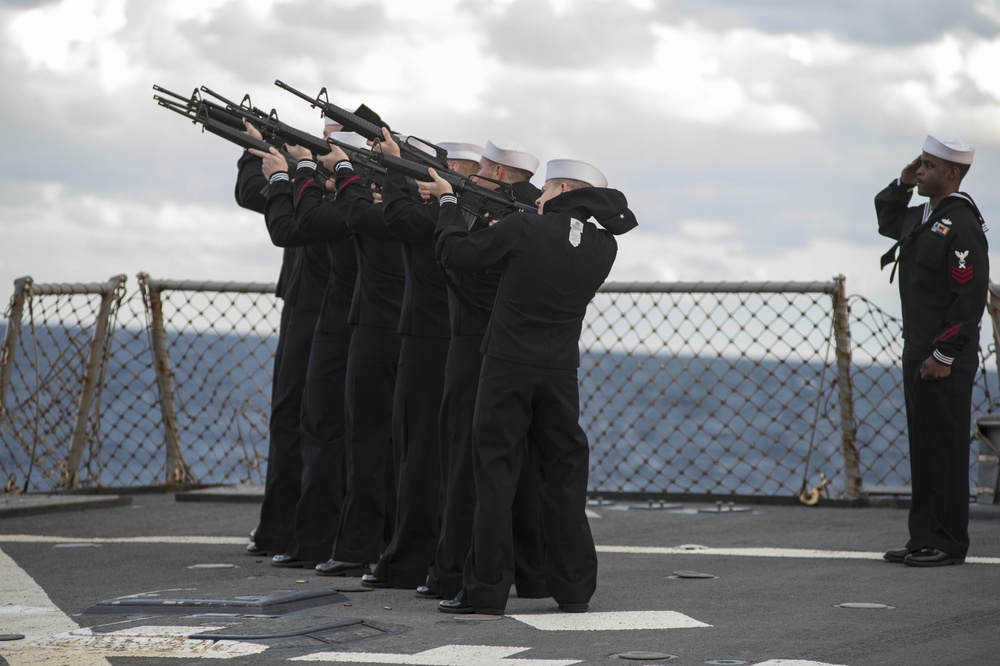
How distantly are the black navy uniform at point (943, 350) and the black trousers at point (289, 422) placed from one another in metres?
2.78

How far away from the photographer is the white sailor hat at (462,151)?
5.85 metres

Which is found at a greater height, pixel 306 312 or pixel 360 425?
pixel 306 312

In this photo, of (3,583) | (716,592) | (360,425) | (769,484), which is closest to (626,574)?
(716,592)

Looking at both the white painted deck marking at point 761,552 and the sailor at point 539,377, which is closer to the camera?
the sailor at point 539,377

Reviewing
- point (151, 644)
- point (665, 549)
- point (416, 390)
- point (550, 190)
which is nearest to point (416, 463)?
point (416, 390)

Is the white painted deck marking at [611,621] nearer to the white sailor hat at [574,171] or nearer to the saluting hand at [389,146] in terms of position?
the white sailor hat at [574,171]

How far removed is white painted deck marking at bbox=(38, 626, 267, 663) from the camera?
3896 mm

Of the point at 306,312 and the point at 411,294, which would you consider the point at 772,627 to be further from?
the point at 306,312

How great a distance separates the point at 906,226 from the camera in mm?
6273

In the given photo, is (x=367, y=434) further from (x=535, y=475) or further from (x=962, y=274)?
(x=962, y=274)

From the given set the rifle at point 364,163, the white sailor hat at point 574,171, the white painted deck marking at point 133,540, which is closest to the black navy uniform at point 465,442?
the white sailor hat at point 574,171

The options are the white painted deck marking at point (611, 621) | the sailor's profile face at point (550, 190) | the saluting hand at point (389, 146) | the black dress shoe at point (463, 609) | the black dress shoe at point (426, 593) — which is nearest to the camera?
the white painted deck marking at point (611, 621)

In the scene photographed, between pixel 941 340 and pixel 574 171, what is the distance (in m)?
2.01

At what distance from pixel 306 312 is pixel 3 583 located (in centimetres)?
183
